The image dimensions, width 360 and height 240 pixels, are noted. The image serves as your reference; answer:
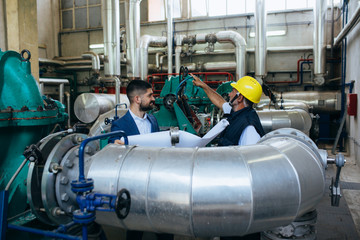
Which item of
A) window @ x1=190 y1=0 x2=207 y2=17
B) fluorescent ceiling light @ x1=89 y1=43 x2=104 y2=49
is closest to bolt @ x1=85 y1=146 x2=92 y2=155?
window @ x1=190 y1=0 x2=207 y2=17

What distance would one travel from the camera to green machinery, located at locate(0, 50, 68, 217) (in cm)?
183

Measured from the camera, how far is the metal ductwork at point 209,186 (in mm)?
1074

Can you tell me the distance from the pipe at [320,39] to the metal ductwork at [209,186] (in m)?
6.90

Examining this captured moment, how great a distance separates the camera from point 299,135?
59.3 inches

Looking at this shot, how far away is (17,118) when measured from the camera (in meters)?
1.82

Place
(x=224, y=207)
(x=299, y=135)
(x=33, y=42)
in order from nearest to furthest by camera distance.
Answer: (x=224, y=207)
(x=299, y=135)
(x=33, y=42)

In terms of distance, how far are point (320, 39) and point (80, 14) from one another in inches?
329

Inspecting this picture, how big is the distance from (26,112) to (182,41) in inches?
275

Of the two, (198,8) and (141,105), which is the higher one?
(198,8)

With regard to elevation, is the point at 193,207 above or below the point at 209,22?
below

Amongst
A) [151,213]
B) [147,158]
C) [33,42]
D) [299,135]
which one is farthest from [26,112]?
[33,42]

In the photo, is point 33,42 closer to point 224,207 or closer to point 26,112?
point 26,112

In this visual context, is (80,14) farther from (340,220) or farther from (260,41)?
(340,220)

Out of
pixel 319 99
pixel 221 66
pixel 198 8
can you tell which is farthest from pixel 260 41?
pixel 198 8
